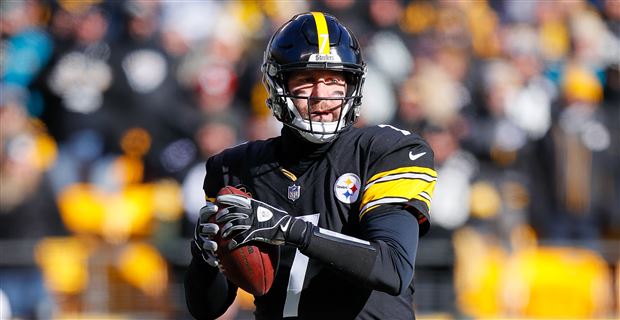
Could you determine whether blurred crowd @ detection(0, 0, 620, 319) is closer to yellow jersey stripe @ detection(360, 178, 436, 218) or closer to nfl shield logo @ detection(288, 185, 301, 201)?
nfl shield logo @ detection(288, 185, 301, 201)

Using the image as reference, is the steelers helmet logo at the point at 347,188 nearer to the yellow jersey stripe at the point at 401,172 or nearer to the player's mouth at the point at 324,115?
the yellow jersey stripe at the point at 401,172

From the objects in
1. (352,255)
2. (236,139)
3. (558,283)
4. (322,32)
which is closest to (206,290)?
(352,255)

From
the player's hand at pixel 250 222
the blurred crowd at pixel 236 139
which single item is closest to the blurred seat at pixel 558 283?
the blurred crowd at pixel 236 139

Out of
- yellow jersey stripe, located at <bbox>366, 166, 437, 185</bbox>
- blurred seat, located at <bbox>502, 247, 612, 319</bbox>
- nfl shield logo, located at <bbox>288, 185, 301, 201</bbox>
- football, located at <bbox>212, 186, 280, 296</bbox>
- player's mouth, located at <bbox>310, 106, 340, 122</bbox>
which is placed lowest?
blurred seat, located at <bbox>502, 247, 612, 319</bbox>

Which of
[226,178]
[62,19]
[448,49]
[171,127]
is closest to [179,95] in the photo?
[171,127]

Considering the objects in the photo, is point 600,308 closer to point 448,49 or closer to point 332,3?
point 448,49

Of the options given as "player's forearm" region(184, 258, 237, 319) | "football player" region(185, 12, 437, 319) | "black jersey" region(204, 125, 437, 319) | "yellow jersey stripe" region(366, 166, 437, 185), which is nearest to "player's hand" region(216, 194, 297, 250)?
"football player" region(185, 12, 437, 319)

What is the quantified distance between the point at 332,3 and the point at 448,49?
1097mm

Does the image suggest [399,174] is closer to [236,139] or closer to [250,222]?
[250,222]

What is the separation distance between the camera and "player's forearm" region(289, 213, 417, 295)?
3.44 meters

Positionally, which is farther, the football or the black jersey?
the black jersey

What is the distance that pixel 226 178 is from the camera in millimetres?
4000

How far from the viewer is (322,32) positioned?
3832 millimetres

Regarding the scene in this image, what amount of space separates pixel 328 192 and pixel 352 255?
1.13 feet
